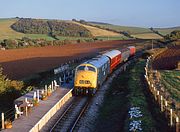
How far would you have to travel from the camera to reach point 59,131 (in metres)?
19.0

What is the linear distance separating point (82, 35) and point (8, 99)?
100991 millimetres

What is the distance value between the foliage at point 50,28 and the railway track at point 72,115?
95987 mm

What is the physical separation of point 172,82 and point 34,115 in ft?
54.4

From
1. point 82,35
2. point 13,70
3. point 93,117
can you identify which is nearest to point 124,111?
point 93,117

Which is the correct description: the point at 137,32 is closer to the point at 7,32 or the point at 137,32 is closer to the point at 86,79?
the point at 7,32

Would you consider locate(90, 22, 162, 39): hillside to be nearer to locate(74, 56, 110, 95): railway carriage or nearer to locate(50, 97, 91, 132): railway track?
locate(74, 56, 110, 95): railway carriage

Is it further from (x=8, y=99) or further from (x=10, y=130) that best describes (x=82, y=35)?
(x=10, y=130)

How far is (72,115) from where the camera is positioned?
74.6 feet

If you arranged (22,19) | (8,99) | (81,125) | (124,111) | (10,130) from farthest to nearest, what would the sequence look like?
(22,19)
(8,99)
(124,111)
(81,125)
(10,130)

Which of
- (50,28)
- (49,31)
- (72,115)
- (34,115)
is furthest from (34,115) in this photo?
(50,28)

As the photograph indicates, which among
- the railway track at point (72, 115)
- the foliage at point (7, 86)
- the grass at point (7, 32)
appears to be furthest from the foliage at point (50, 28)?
the railway track at point (72, 115)

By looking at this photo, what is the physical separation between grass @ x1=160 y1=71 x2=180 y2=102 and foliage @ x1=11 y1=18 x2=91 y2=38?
282 feet

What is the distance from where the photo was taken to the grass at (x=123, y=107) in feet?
60.7

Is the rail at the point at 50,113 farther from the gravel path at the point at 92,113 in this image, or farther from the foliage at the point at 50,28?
the foliage at the point at 50,28
